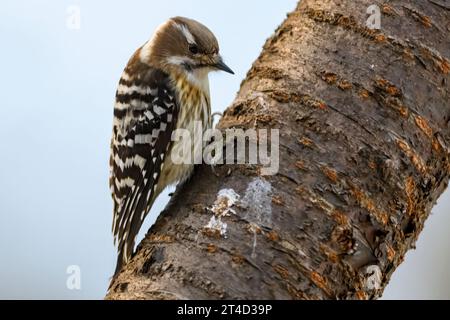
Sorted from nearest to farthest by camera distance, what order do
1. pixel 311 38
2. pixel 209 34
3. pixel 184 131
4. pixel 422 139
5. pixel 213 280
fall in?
pixel 213 280 < pixel 422 139 < pixel 311 38 < pixel 184 131 < pixel 209 34

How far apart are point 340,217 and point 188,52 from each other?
89.7 inches

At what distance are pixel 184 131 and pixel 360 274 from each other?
1885 millimetres

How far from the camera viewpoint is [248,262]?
2766mm

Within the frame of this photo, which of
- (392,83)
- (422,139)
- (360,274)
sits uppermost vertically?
(392,83)

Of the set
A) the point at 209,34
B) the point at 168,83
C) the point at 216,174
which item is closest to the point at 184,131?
the point at 168,83

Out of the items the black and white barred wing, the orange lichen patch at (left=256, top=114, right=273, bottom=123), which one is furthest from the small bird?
the orange lichen patch at (left=256, top=114, right=273, bottom=123)

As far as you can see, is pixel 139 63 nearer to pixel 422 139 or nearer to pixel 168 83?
pixel 168 83

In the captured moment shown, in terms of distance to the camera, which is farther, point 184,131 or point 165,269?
point 184,131

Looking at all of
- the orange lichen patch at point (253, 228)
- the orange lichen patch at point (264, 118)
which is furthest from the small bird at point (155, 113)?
the orange lichen patch at point (253, 228)

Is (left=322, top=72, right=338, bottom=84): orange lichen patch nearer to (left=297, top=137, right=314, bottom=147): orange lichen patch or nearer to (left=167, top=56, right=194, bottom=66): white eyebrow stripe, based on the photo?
(left=297, top=137, right=314, bottom=147): orange lichen patch

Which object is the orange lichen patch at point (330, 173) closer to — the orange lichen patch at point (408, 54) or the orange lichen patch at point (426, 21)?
the orange lichen patch at point (408, 54)

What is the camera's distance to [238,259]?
278cm

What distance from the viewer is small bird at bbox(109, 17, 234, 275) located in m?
4.39

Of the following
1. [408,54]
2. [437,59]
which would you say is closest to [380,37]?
[408,54]
